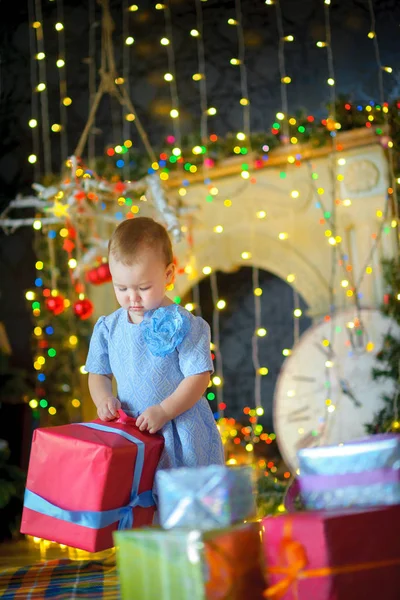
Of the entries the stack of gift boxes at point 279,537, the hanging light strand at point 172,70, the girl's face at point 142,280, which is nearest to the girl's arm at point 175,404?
the girl's face at point 142,280

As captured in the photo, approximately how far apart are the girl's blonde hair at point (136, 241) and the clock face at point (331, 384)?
2.38 m

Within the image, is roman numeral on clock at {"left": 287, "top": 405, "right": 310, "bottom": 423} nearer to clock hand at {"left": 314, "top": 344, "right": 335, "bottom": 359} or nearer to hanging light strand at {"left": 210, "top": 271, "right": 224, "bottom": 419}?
clock hand at {"left": 314, "top": 344, "right": 335, "bottom": 359}

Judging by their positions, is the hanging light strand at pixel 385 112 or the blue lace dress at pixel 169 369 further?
the hanging light strand at pixel 385 112

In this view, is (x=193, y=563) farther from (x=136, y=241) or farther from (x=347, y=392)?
(x=347, y=392)

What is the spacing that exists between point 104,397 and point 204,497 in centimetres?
66

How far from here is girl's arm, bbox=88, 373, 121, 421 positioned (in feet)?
6.40

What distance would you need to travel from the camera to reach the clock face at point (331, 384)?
415 centimetres

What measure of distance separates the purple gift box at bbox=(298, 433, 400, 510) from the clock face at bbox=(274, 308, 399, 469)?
8.65ft

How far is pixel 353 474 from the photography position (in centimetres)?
149

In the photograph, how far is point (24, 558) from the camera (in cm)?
327

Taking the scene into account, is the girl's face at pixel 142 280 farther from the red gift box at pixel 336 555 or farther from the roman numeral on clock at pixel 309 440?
the roman numeral on clock at pixel 309 440

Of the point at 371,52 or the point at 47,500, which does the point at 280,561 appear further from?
the point at 371,52

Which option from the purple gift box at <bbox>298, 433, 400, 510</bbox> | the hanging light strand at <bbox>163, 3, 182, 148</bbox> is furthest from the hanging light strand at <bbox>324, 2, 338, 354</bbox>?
the purple gift box at <bbox>298, 433, 400, 510</bbox>

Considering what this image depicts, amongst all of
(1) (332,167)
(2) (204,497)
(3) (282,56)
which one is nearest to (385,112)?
(1) (332,167)
